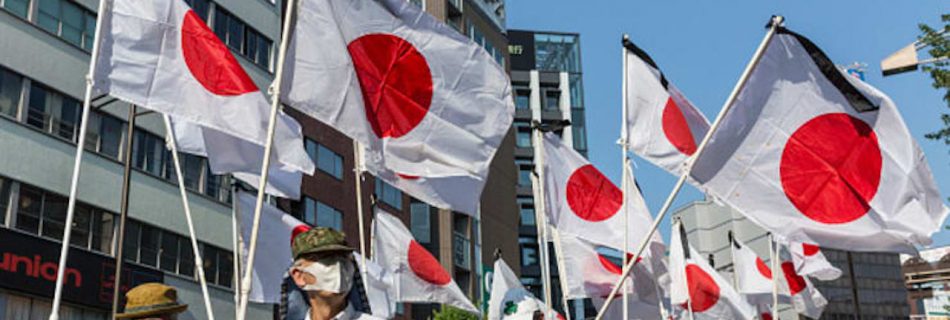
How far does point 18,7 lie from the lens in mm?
27797

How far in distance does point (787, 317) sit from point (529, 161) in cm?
3536

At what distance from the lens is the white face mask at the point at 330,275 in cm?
516

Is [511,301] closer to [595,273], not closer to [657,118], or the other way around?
[657,118]

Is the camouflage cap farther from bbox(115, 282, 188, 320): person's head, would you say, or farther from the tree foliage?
the tree foliage

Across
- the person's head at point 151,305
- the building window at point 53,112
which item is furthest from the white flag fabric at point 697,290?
the person's head at point 151,305

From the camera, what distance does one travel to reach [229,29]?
3631 centimetres

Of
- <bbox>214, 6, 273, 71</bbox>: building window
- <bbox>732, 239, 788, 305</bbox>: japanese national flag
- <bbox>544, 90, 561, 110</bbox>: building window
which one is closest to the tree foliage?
<bbox>214, 6, 273, 71</bbox>: building window

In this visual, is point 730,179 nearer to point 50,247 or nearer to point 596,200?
point 596,200

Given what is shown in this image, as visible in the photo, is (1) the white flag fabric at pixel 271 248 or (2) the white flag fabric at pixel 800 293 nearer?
(1) the white flag fabric at pixel 271 248

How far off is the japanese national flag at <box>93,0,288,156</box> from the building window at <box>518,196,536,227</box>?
66.7 metres

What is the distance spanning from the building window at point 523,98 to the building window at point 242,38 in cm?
4551

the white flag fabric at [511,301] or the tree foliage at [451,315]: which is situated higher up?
the tree foliage at [451,315]

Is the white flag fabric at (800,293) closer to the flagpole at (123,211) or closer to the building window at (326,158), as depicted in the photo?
the flagpole at (123,211)

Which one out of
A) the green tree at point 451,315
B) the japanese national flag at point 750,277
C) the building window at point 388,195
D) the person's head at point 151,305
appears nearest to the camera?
the person's head at point 151,305
